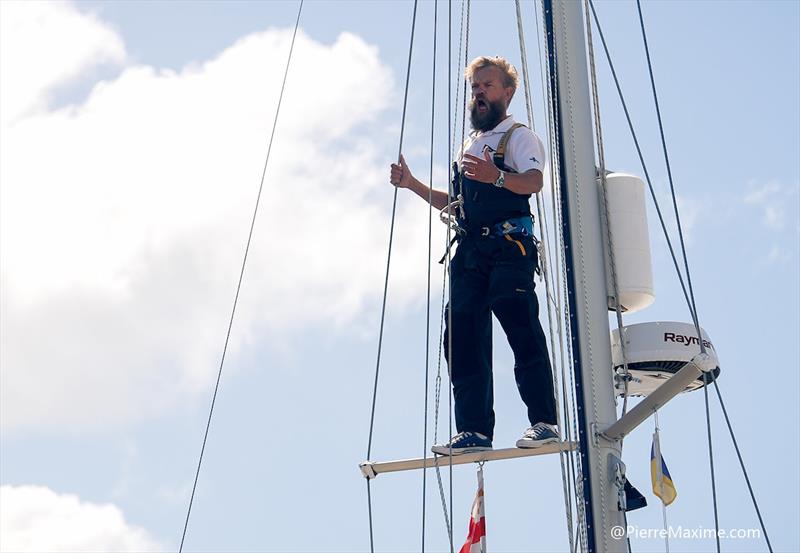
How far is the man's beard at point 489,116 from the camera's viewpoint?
29.7 ft

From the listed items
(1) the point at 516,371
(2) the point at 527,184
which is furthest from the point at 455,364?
(2) the point at 527,184

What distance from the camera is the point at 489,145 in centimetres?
894

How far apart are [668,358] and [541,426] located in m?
0.84

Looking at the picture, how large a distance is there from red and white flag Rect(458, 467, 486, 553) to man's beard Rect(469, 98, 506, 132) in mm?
2149

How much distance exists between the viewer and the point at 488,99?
29.8ft

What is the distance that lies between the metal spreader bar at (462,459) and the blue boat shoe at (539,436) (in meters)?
0.05

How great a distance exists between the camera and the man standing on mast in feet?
28.1

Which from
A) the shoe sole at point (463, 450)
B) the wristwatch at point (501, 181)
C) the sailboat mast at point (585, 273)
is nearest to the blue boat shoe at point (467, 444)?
the shoe sole at point (463, 450)

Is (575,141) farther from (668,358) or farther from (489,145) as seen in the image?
(668,358)

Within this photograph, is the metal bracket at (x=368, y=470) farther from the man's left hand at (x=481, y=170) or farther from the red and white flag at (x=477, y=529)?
the man's left hand at (x=481, y=170)

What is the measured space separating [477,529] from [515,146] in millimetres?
2335

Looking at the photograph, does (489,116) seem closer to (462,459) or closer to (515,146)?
(515,146)

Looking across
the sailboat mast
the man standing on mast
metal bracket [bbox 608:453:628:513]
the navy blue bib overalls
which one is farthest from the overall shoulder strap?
metal bracket [bbox 608:453:628:513]

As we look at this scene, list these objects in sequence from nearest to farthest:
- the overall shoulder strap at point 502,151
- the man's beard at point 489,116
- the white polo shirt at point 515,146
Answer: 1. the white polo shirt at point 515,146
2. the overall shoulder strap at point 502,151
3. the man's beard at point 489,116
